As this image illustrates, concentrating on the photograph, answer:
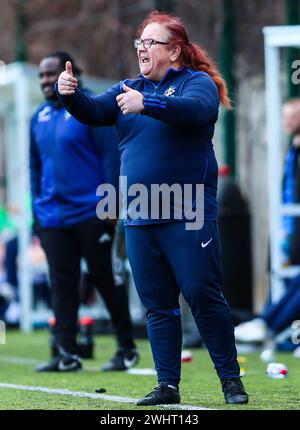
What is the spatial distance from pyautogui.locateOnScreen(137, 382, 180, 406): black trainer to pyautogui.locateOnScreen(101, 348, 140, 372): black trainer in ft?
8.21

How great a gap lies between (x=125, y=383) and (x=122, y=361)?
1.08m

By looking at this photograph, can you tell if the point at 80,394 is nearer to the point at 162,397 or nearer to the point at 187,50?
the point at 162,397

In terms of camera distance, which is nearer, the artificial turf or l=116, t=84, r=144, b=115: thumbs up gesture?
l=116, t=84, r=144, b=115: thumbs up gesture

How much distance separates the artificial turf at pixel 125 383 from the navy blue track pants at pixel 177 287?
0.90ft

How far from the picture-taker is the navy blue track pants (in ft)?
20.1

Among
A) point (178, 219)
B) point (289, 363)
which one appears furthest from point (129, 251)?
point (289, 363)

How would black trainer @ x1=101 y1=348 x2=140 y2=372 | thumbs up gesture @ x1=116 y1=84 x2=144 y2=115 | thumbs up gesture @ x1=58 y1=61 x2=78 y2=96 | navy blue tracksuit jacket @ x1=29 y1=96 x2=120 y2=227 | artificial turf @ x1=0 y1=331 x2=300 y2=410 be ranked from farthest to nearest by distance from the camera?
1. black trainer @ x1=101 y1=348 x2=140 y2=372
2. navy blue tracksuit jacket @ x1=29 y1=96 x2=120 y2=227
3. artificial turf @ x1=0 y1=331 x2=300 y2=410
4. thumbs up gesture @ x1=58 y1=61 x2=78 y2=96
5. thumbs up gesture @ x1=116 y1=84 x2=144 y2=115

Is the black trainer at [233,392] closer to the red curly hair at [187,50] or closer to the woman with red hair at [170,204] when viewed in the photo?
the woman with red hair at [170,204]

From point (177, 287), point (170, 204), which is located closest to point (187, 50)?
point (170, 204)

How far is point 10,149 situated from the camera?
16391 mm

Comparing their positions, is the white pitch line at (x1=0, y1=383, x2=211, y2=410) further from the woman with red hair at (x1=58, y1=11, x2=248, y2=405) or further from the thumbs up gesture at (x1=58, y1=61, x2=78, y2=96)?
the thumbs up gesture at (x1=58, y1=61, x2=78, y2=96)

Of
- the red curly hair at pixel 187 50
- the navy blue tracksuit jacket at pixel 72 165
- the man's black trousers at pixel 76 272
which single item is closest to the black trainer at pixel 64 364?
the man's black trousers at pixel 76 272

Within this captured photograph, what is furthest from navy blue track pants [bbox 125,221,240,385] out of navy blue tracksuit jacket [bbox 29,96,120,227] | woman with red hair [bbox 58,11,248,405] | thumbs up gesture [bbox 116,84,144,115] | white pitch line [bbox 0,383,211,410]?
navy blue tracksuit jacket [bbox 29,96,120,227]

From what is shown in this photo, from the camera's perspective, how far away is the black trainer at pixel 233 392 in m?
6.17
